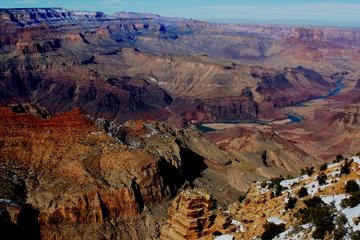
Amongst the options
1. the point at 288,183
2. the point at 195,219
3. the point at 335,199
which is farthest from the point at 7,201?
the point at 335,199

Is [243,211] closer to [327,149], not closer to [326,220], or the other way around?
[326,220]

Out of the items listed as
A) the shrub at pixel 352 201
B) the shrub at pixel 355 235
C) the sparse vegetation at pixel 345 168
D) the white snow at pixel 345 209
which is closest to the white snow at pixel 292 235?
the white snow at pixel 345 209

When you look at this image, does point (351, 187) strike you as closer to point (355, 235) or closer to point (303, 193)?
point (303, 193)

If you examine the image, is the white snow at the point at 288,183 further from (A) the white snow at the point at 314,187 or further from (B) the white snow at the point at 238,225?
(B) the white snow at the point at 238,225

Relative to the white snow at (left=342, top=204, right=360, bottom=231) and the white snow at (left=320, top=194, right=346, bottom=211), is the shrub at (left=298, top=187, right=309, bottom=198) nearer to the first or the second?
the white snow at (left=320, top=194, right=346, bottom=211)

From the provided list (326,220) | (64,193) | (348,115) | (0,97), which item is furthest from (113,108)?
(326,220)
